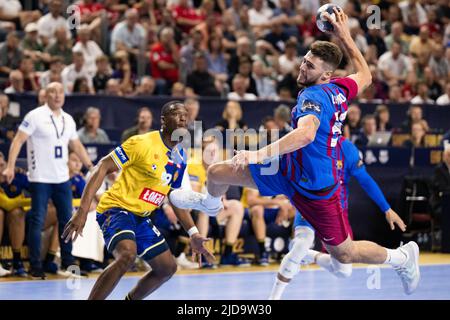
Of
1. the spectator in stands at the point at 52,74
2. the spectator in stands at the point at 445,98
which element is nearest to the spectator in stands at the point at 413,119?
the spectator in stands at the point at 445,98

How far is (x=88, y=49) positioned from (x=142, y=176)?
9267 mm

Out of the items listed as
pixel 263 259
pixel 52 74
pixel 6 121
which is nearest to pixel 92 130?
pixel 6 121

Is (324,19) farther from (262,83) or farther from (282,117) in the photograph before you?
(262,83)

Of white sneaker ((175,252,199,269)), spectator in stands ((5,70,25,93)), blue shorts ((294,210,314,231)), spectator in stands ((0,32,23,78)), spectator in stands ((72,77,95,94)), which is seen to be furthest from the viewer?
spectator in stands ((0,32,23,78))

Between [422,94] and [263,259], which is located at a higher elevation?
[422,94]

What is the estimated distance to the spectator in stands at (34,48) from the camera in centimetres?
1723

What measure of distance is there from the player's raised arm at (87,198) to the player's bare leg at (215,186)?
773 millimetres

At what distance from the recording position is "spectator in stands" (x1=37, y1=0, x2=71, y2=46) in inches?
711

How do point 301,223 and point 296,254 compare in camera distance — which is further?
point 301,223

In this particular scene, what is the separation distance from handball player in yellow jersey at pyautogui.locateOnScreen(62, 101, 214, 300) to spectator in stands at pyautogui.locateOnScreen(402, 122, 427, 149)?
8444 millimetres

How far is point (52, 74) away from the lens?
15.9 metres

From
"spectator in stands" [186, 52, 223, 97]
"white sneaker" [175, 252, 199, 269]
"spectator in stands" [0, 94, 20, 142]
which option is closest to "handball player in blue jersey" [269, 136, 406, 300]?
"white sneaker" [175, 252, 199, 269]

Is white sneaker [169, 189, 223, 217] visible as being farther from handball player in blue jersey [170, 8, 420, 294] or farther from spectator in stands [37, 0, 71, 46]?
spectator in stands [37, 0, 71, 46]

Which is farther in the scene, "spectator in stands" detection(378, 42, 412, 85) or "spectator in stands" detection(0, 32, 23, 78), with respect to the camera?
"spectator in stands" detection(378, 42, 412, 85)
